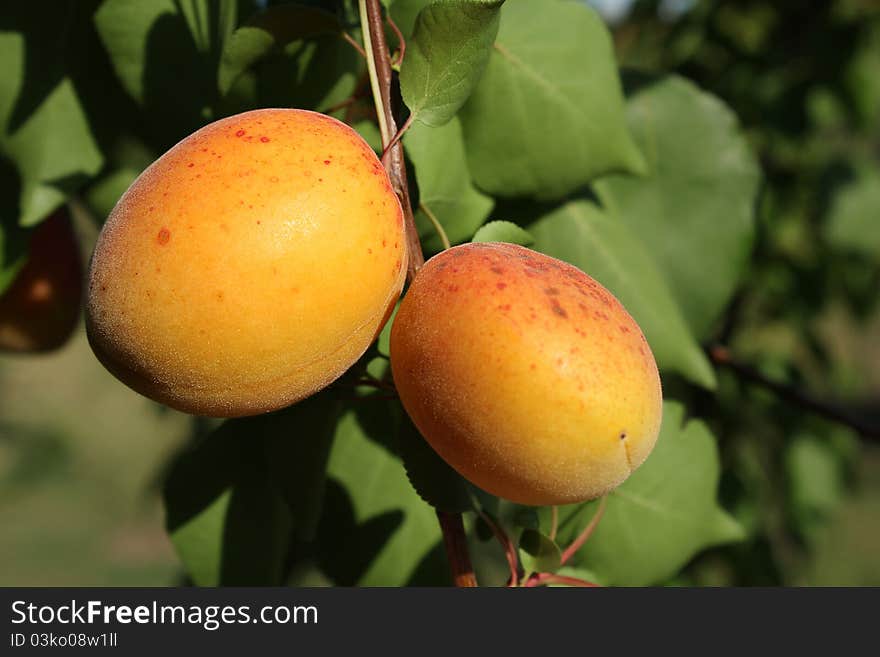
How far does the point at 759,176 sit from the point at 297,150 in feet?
2.14

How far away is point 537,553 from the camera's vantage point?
0.57 metres

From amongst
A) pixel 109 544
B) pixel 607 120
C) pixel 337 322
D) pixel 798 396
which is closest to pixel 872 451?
pixel 109 544

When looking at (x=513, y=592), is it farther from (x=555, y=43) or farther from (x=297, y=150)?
(x=555, y=43)

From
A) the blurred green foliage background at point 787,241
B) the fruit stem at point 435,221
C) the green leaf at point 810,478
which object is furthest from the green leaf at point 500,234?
the green leaf at point 810,478

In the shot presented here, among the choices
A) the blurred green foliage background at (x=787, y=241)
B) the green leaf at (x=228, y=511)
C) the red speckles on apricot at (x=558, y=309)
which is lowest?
the blurred green foliage background at (x=787, y=241)

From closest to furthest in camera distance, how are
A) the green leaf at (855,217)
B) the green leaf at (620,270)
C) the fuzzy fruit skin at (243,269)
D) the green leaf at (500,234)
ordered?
1. the fuzzy fruit skin at (243,269)
2. the green leaf at (500,234)
3. the green leaf at (620,270)
4. the green leaf at (855,217)

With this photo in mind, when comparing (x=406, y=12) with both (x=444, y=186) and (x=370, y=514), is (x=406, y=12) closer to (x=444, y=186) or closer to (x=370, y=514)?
(x=444, y=186)

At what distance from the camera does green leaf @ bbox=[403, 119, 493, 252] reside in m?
0.59

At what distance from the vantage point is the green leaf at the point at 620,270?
752 mm

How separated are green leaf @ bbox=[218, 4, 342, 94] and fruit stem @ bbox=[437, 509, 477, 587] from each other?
30 centimetres

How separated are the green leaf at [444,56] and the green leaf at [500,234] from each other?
68mm

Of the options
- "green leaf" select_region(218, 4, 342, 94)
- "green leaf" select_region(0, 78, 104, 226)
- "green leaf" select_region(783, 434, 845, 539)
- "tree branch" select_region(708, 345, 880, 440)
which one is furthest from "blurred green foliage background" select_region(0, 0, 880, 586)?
"green leaf" select_region(218, 4, 342, 94)

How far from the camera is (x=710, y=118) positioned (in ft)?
3.17

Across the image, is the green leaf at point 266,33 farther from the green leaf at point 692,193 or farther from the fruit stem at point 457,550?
the green leaf at point 692,193
